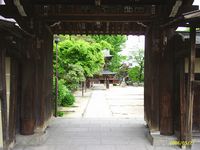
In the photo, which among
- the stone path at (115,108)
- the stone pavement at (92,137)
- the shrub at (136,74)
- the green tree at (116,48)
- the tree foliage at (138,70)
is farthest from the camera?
the shrub at (136,74)

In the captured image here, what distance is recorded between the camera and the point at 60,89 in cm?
1503

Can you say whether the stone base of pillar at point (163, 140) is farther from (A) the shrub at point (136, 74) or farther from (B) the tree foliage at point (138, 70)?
(A) the shrub at point (136, 74)

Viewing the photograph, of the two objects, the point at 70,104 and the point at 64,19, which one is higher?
the point at 64,19

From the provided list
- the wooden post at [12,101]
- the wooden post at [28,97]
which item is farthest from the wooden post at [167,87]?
the wooden post at [12,101]

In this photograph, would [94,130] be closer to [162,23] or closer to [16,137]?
[16,137]

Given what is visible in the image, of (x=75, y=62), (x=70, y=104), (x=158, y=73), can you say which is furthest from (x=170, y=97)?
(x=75, y=62)

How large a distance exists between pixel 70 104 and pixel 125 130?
8.76m

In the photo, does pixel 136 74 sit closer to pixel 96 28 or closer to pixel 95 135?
pixel 96 28

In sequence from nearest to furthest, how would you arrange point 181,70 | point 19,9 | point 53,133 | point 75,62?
1. point 19,9
2. point 181,70
3. point 53,133
4. point 75,62

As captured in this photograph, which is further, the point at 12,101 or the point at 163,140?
the point at 163,140

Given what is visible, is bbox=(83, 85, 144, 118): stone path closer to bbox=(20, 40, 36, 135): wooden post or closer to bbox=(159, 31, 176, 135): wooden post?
bbox=(159, 31, 176, 135): wooden post

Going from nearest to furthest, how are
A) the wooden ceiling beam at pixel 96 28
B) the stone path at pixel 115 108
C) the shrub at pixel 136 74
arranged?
the wooden ceiling beam at pixel 96 28
the stone path at pixel 115 108
the shrub at pixel 136 74

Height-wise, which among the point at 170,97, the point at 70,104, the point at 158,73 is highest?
the point at 158,73

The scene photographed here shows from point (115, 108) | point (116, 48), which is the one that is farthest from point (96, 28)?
point (116, 48)
